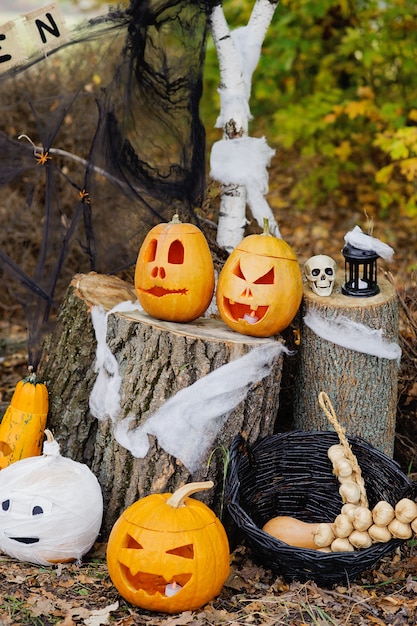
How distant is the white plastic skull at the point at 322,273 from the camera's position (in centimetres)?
346

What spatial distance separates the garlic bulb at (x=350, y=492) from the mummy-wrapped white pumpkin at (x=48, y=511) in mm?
1022

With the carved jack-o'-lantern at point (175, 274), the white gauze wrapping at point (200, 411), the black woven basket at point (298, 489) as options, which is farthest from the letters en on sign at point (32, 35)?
the black woven basket at point (298, 489)

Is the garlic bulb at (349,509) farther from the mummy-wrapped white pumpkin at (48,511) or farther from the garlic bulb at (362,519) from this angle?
the mummy-wrapped white pumpkin at (48,511)

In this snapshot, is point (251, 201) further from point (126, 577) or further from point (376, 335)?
point (126, 577)

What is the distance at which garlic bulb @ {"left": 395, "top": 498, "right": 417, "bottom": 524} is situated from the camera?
111 inches

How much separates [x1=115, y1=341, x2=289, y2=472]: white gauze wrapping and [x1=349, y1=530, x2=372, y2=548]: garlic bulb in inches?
28.5

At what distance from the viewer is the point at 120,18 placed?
12.6 feet

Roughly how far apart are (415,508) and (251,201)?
192 cm

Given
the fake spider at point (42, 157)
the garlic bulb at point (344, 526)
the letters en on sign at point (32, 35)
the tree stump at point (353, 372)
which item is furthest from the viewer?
the fake spider at point (42, 157)

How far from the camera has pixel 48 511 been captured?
3096mm

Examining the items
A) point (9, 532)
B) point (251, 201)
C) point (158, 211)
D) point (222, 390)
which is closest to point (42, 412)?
point (9, 532)

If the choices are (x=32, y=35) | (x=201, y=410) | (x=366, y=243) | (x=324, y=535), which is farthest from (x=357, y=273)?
(x=32, y=35)

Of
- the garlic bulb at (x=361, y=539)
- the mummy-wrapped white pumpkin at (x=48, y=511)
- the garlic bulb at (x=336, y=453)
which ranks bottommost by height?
the garlic bulb at (x=361, y=539)

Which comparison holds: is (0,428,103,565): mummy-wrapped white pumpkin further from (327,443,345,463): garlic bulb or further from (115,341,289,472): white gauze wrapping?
(327,443,345,463): garlic bulb
